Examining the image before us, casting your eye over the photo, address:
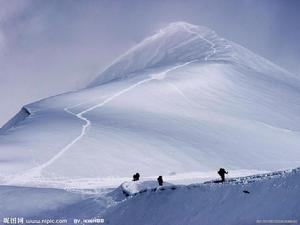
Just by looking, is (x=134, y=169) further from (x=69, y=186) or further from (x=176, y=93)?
(x=176, y=93)

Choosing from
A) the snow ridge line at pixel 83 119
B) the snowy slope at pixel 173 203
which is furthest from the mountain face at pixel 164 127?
the snowy slope at pixel 173 203

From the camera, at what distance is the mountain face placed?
46.8 m

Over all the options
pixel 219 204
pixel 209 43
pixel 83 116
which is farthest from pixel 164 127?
pixel 209 43

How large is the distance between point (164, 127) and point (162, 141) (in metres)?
5.23

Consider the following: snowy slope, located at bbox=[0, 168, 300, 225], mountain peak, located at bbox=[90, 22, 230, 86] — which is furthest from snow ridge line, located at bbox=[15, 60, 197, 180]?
mountain peak, located at bbox=[90, 22, 230, 86]

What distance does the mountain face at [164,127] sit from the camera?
1842 inches

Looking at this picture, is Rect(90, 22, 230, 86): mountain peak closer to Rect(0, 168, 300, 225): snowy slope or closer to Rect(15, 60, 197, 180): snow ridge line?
Rect(15, 60, 197, 180): snow ridge line

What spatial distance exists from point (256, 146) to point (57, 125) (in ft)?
71.6

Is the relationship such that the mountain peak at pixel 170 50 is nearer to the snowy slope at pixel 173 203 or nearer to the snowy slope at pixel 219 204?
the snowy slope at pixel 173 203

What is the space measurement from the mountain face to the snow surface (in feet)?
0.45

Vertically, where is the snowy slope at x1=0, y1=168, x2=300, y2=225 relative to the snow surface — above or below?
below

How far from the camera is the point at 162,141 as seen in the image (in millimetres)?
54812

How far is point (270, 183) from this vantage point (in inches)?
875

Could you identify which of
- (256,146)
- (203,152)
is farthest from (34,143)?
(256,146)
